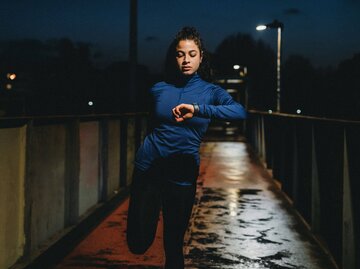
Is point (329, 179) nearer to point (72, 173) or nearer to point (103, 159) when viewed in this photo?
point (72, 173)

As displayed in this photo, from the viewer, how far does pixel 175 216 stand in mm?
3020

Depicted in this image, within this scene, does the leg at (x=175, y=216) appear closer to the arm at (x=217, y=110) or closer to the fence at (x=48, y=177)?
the arm at (x=217, y=110)

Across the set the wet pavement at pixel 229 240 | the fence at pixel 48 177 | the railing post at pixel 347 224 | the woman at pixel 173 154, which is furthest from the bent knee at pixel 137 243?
the railing post at pixel 347 224

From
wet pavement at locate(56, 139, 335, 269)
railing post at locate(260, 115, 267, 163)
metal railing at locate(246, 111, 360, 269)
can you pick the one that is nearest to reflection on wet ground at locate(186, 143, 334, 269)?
wet pavement at locate(56, 139, 335, 269)

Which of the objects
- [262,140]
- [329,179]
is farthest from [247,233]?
[262,140]

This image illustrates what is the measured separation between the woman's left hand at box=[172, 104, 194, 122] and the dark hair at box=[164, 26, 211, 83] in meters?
0.47

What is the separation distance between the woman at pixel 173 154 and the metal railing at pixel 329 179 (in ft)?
4.49

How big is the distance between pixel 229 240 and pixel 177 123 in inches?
117

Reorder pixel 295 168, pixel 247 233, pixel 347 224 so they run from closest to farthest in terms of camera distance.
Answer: pixel 347 224, pixel 247 233, pixel 295 168

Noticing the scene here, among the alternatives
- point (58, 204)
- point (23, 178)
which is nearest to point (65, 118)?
point (58, 204)

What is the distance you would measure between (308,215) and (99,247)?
2686 mm

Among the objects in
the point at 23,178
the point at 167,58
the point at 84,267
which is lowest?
the point at 84,267

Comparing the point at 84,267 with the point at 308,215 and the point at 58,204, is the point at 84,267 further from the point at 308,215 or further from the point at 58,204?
the point at 308,215

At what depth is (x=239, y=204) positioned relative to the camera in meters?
7.81
